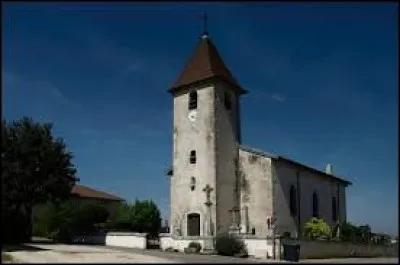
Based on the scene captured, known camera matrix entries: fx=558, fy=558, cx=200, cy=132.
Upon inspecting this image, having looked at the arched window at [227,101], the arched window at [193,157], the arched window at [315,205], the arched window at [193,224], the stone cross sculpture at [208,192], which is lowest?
the arched window at [193,224]

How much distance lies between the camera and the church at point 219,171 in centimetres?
3794

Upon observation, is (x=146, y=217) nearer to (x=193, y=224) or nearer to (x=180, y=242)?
(x=193, y=224)

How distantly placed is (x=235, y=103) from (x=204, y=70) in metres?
3.47

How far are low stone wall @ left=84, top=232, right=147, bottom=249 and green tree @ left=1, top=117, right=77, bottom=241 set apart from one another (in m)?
Answer: 4.15

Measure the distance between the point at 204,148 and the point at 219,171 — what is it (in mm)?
Result: 1994

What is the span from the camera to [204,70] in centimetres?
4072

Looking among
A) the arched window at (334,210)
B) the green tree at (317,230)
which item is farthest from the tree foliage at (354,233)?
the arched window at (334,210)

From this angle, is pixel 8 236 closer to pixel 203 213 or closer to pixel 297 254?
pixel 203 213

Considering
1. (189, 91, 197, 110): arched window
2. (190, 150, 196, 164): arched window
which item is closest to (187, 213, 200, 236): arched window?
(190, 150, 196, 164): arched window

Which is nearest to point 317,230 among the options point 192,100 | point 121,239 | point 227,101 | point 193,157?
point 193,157

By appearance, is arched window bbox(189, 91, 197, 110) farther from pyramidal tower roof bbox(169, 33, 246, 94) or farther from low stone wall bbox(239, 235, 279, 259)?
low stone wall bbox(239, 235, 279, 259)

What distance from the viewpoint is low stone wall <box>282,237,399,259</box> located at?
3350cm

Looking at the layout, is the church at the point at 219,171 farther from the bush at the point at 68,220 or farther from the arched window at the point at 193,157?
the bush at the point at 68,220

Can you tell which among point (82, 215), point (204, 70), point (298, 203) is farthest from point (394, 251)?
point (82, 215)
